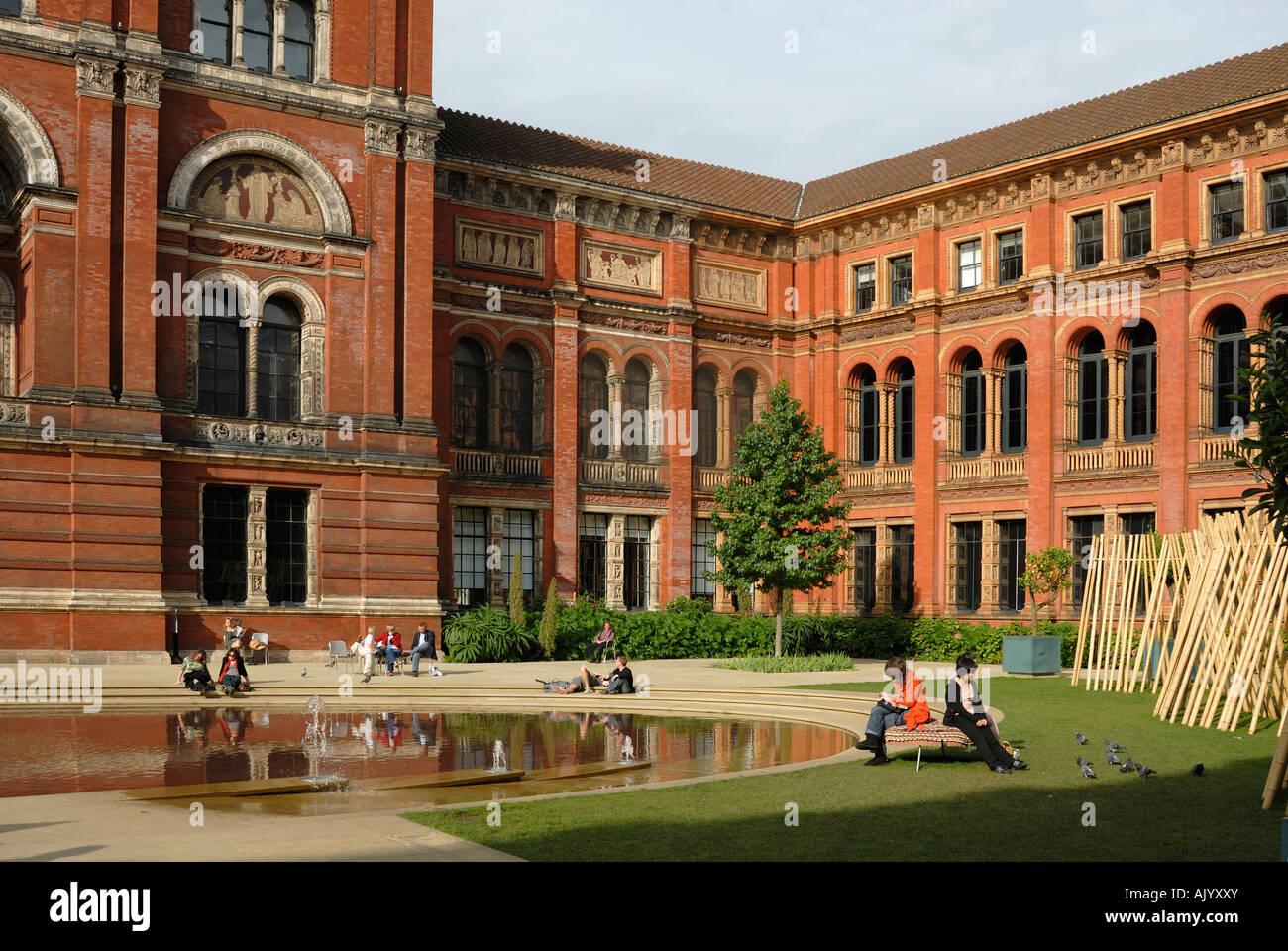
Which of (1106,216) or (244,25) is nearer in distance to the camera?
(244,25)

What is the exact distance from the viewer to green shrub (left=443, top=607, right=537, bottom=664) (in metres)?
35.7

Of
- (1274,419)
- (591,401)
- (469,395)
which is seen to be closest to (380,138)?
(469,395)

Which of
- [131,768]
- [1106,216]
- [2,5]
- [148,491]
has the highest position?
[2,5]

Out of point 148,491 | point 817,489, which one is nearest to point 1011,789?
point 817,489

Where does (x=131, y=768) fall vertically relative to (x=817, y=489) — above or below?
below

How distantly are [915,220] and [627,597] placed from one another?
610 inches

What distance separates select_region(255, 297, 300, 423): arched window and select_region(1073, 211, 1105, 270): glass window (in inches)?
894

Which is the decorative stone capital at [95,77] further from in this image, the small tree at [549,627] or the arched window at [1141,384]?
the arched window at [1141,384]

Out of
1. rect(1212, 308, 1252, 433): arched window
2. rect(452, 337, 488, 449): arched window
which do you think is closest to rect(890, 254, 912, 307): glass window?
rect(1212, 308, 1252, 433): arched window

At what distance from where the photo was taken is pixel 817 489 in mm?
35750

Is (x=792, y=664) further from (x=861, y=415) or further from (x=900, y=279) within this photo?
(x=900, y=279)

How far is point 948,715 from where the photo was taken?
16.1 m
